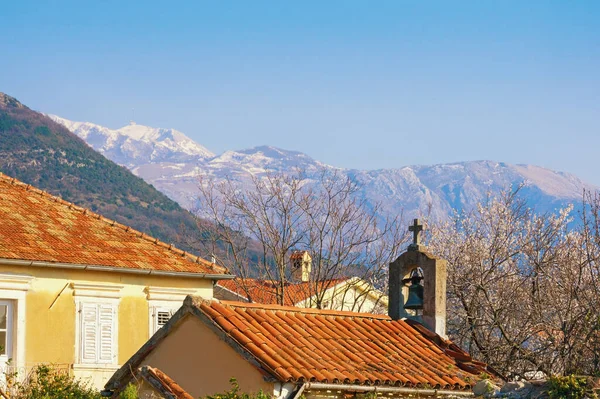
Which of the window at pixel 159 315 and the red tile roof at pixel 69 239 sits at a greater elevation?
the red tile roof at pixel 69 239

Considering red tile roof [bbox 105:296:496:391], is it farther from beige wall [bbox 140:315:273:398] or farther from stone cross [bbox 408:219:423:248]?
stone cross [bbox 408:219:423:248]

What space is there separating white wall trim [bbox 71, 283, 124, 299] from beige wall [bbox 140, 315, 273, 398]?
958 centimetres

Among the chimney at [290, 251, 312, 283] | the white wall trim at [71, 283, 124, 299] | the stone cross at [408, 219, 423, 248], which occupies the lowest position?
the white wall trim at [71, 283, 124, 299]

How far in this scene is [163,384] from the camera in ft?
39.8

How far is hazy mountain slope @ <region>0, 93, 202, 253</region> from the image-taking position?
10762 cm

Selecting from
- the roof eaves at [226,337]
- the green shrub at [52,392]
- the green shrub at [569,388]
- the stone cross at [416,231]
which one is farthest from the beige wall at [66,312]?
the green shrub at [569,388]

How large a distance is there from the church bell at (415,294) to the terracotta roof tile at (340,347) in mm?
577

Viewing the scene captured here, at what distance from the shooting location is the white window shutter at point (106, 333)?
80.6 ft

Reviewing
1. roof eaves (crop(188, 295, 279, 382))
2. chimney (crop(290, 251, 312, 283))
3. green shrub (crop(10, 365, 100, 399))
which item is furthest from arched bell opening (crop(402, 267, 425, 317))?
chimney (crop(290, 251, 312, 283))

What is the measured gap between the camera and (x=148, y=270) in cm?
2492

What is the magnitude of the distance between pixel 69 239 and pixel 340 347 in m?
11.3

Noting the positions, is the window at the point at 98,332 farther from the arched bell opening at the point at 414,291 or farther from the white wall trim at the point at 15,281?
the arched bell opening at the point at 414,291

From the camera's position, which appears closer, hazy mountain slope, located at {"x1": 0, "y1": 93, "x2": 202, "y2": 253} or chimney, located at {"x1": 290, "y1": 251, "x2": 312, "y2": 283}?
chimney, located at {"x1": 290, "y1": 251, "x2": 312, "y2": 283}

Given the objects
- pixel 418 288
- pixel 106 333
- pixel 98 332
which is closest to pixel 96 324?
pixel 98 332
